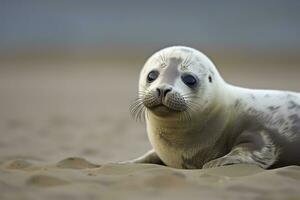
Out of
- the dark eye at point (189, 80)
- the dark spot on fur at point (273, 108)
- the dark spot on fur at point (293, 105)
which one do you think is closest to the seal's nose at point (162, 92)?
the dark eye at point (189, 80)

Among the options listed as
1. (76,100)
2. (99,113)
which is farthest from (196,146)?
(76,100)

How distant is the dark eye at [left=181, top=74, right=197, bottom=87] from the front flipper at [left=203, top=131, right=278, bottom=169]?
1.62 ft

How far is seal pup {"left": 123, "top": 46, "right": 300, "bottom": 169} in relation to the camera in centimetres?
453

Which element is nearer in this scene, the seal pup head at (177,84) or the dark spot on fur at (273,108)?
the seal pup head at (177,84)

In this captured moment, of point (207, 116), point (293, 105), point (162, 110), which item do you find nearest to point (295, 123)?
point (293, 105)

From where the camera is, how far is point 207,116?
4.80m

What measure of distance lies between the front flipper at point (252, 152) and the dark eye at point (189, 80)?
494 millimetres

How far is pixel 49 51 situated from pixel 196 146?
25.4 m

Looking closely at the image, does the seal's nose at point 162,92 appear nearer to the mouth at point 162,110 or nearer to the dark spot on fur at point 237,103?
the mouth at point 162,110

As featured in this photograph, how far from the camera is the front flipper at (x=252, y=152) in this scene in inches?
170

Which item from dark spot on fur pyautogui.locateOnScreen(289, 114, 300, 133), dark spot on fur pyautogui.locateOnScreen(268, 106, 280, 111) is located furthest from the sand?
dark spot on fur pyautogui.locateOnScreen(268, 106, 280, 111)

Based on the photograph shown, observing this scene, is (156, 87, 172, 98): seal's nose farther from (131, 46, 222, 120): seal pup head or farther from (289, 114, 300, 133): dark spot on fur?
(289, 114, 300, 133): dark spot on fur

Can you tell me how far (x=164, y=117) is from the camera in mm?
4637

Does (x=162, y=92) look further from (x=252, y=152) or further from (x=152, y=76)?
(x=252, y=152)
